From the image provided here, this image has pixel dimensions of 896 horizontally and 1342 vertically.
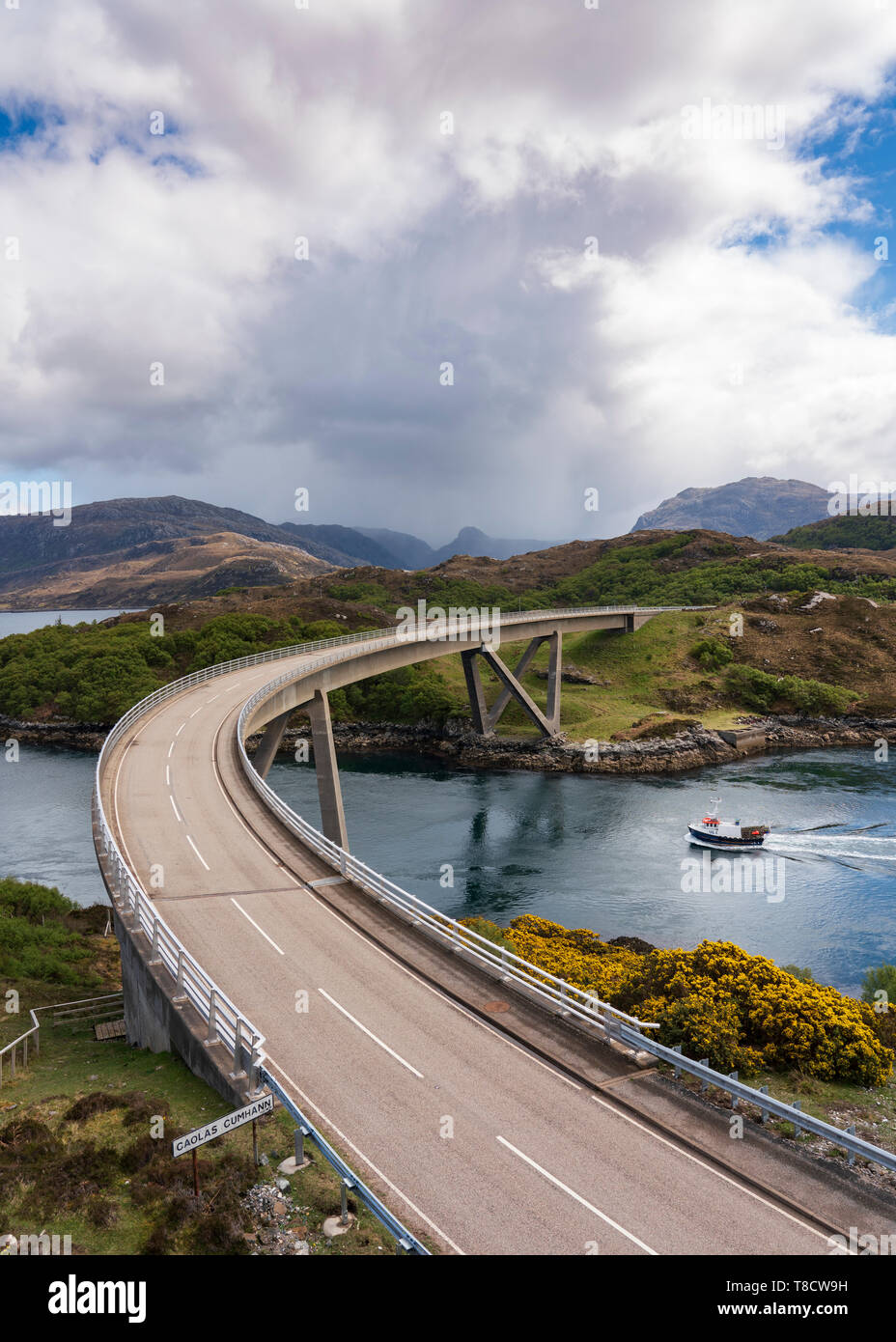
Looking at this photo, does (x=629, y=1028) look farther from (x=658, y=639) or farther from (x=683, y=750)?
(x=658, y=639)

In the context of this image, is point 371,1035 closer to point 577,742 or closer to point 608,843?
point 608,843

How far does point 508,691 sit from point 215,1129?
260 feet

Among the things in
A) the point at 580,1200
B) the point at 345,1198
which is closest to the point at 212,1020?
the point at 345,1198

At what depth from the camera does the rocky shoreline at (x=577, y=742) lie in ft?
267

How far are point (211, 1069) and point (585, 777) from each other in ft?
213

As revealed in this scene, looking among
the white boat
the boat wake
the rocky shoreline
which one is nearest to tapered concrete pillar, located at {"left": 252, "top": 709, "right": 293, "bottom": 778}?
the white boat

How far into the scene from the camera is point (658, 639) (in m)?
112

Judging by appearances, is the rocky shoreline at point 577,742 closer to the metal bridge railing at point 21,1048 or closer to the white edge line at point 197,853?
the white edge line at point 197,853

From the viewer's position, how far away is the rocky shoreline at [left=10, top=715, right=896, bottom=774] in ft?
267

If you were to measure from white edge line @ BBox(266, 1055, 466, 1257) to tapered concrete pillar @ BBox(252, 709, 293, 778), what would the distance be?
34097 mm

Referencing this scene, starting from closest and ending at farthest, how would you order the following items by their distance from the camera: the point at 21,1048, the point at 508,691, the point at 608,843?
1. the point at 21,1048
2. the point at 608,843
3. the point at 508,691

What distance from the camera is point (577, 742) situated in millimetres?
86125
